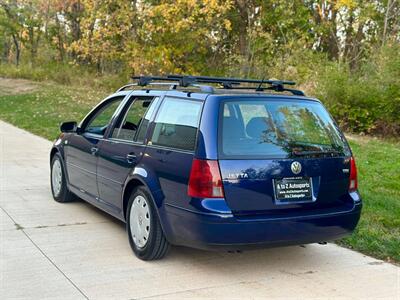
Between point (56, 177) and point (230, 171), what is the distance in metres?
3.68

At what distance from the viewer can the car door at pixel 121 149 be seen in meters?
5.27

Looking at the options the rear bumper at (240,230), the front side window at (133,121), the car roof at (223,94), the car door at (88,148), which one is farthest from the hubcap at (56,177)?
the rear bumper at (240,230)

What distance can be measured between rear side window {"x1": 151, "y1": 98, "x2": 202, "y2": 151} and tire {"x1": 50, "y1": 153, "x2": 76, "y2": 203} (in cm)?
245

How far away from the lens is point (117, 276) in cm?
462

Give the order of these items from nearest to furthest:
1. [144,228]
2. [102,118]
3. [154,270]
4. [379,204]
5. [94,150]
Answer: [154,270]
[144,228]
[94,150]
[102,118]
[379,204]

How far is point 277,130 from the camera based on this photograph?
471 cm

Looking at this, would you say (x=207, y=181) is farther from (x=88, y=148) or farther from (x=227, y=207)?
(x=88, y=148)

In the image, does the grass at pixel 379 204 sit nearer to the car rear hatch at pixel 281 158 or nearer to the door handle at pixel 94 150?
the car rear hatch at pixel 281 158

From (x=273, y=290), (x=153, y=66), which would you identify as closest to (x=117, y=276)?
(x=273, y=290)

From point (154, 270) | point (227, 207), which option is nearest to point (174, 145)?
point (227, 207)

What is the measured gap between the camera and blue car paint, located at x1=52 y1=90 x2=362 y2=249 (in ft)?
14.1

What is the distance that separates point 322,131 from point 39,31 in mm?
35907

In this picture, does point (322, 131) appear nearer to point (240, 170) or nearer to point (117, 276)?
point (240, 170)

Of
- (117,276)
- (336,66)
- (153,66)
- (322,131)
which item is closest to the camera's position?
(117,276)
